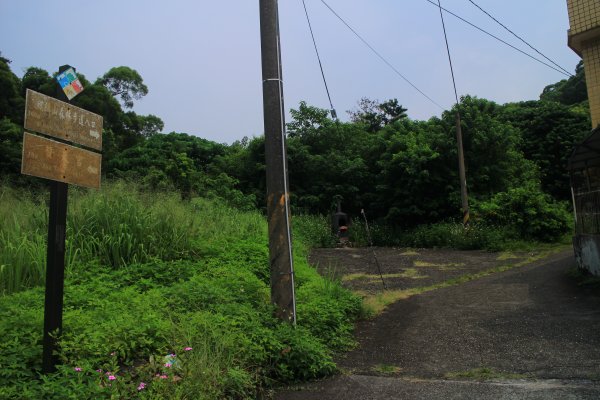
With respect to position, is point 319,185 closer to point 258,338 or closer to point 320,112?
point 320,112

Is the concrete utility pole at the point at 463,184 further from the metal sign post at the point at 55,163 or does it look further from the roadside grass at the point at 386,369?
the metal sign post at the point at 55,163

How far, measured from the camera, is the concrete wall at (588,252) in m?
8.89

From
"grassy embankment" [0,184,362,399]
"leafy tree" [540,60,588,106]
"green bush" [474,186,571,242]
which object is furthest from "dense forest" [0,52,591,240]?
"grassy embankment" [0,184,362,399]

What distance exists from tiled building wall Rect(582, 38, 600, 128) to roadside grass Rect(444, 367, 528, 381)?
8028mm

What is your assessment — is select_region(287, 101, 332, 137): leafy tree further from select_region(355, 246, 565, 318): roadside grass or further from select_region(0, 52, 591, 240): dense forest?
select_region(355, 246, 565, 318): roadside grass

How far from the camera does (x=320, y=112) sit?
2564cm

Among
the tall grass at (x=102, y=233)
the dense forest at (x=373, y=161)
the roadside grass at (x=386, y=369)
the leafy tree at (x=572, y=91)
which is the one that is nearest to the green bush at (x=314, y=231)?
the dense forest at (x=373, y=161)

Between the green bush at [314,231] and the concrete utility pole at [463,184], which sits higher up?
the concrete utility pole at [463,184]

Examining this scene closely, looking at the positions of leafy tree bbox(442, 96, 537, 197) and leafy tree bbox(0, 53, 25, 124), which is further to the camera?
leafy tree bbox(442, 96, 537, 197)

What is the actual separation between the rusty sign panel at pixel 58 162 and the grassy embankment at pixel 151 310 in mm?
1236

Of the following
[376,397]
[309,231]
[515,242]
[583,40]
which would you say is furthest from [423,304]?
[309,231]

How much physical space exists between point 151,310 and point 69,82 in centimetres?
224

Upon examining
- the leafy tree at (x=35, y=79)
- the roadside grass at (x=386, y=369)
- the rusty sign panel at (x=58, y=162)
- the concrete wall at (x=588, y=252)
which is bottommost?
the roadside grass at (x=386, y=369)

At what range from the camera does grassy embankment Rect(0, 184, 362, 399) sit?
11.2 ft
